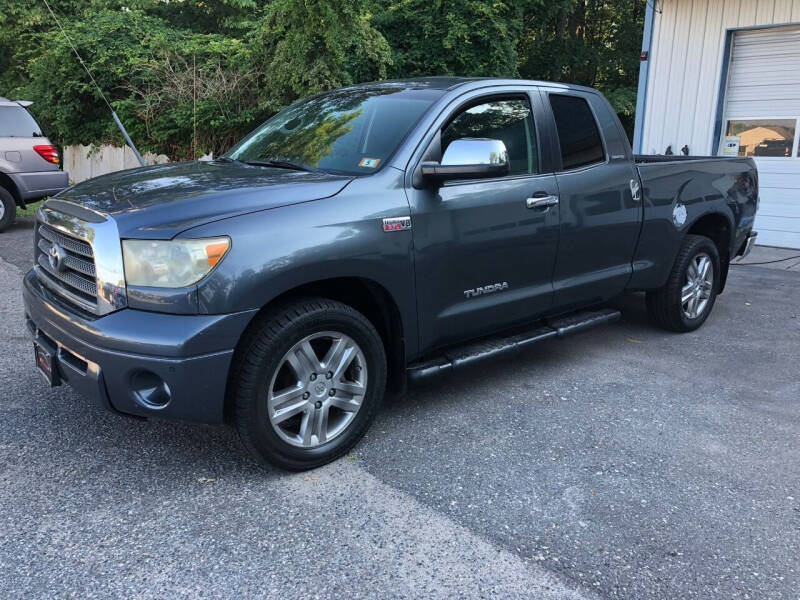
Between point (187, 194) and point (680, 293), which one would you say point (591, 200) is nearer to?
point (680, 293)

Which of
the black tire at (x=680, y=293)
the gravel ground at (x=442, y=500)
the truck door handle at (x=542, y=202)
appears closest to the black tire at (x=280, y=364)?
the gravel ground at (x=442, y=500)

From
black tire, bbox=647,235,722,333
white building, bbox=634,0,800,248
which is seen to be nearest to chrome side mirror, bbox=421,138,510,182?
black tire, bbox=647,235,722,333

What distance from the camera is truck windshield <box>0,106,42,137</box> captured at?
9625mm

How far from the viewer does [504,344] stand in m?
4.09

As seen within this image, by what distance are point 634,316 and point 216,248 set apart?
14.5 ft

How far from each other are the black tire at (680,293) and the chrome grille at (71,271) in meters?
4.10

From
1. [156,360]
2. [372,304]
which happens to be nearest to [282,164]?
[372,304]

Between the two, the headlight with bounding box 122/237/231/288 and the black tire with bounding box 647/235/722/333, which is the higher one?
the headlight with bounding box 122/237/231/288

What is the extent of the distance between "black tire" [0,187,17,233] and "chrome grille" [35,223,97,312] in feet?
24.0

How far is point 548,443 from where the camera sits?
143 inches

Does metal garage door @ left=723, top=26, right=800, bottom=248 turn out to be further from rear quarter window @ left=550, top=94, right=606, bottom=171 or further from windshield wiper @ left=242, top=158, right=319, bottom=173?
windshield wiper @ left=242, top=158, right=319, bottom=173

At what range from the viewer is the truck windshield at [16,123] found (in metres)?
9.62

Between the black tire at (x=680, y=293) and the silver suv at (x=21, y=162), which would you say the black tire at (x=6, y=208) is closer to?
the silver suv at (x=21, y=162)

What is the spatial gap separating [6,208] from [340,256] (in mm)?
8487
